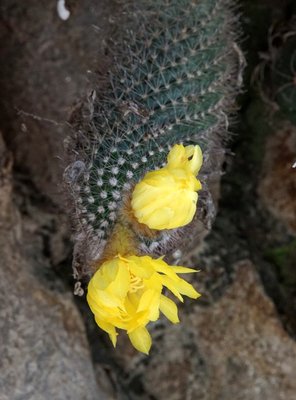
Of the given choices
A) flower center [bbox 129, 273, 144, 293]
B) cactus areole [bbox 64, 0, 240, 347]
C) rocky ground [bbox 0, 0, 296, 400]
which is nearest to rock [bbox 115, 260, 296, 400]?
rocky ground [bbox 0, 0, 296, 400]

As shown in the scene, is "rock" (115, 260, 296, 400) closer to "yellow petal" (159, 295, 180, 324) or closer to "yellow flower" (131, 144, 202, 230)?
"yellow petal" (159, 295, 180, 324)

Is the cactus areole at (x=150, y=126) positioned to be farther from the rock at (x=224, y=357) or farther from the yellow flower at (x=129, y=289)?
the rock at (x=224, y=357)

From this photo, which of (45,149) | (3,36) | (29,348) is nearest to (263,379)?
(29,348)

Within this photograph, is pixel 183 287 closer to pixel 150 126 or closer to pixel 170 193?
pixel 170 193

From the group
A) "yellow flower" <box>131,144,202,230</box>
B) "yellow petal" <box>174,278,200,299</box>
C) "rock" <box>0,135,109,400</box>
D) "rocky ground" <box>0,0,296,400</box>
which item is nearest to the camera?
"yellow flower" <box>131,144,202,230</box>

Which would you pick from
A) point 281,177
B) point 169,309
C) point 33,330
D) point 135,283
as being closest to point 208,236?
point 281,177

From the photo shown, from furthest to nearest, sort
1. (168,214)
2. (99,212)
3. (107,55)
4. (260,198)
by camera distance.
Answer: (260,198) < (107,55) < (99,212) < (168,214)

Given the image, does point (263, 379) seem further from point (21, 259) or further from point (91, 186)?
point (91, 186)
